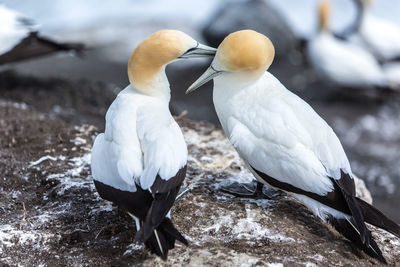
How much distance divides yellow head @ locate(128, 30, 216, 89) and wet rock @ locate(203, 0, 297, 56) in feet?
24.1

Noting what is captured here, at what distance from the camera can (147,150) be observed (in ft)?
10.1

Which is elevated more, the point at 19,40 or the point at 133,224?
the point at 133,224

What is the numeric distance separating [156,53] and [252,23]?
770cm

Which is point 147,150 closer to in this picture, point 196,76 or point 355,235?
point 355,235

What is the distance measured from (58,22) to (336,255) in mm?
14403

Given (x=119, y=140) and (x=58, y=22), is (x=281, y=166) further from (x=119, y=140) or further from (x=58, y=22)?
(x=58, y=22)

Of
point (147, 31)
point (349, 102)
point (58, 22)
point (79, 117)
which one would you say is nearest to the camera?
point (79, 117)

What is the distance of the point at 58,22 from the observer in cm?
1628

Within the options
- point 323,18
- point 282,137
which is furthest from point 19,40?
point 323,18

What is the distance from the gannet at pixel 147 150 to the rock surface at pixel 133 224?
0.32 meters

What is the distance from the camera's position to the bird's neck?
11.2ft

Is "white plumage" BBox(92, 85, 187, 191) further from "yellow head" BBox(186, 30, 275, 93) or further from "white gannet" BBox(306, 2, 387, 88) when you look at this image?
"white gannet" BBox(306, 2, 387, 88)

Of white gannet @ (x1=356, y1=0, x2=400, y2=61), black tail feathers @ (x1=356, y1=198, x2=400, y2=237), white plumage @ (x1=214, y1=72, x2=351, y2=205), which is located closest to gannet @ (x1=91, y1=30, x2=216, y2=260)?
white plumage @ (x1=214, y1=72, x2=351, y2=205)

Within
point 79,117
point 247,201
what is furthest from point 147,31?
point 247,201
